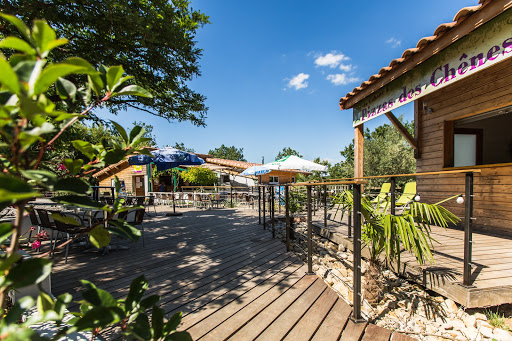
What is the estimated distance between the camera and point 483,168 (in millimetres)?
4312

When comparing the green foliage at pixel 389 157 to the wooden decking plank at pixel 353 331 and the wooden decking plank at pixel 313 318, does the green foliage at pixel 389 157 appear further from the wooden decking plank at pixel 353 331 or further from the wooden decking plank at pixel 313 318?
the wooden decking plank at pixel 353 331

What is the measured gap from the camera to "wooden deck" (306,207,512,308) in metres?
2.26

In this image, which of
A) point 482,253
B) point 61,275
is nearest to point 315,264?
point 482,253

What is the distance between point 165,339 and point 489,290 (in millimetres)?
3133

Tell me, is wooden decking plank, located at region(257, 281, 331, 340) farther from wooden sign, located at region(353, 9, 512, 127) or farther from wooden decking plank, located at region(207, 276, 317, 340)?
wooden sign, located at region(353, 9, 512, 127)

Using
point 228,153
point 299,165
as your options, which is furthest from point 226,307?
point 228,153

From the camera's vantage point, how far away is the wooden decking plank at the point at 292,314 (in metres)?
1.88

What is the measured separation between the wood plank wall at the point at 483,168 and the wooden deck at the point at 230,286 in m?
3.84

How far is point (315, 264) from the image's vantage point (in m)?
3.61

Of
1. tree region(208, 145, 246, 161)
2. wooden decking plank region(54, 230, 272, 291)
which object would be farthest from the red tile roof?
tree region(208, 145, 246, 161)

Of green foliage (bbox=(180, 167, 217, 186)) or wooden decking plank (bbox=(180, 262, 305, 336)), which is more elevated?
green foliage (bbox=(180, 167, 217, 186))

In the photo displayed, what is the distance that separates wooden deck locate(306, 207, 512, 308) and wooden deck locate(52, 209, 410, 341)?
1029 mm

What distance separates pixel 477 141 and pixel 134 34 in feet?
25.3

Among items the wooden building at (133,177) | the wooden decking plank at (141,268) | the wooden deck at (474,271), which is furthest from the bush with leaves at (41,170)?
the wooden building at (133,177)
